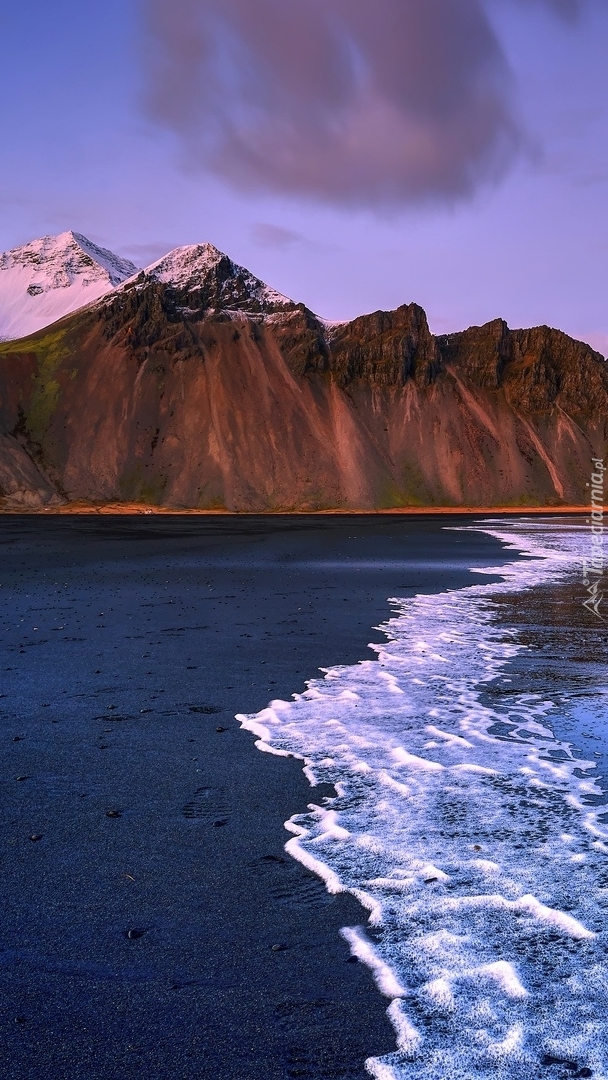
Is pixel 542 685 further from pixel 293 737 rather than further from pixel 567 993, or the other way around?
pixel 567 993

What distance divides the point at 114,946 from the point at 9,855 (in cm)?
184

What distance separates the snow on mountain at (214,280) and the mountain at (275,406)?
528 mm

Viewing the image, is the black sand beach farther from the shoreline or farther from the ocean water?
the shoreline

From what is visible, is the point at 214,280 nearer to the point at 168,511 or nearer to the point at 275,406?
the point at 275,406

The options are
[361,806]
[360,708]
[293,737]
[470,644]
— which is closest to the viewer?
[361,806]

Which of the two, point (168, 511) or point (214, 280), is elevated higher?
point (214, 280)

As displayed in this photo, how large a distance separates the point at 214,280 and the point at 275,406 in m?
43.7

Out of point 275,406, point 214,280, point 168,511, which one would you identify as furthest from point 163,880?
point 214,280

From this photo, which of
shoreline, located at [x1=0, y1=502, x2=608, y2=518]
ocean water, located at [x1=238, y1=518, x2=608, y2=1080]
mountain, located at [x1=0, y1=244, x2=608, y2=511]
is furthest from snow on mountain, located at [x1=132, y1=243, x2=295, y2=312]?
ocean water, located at [x1=238, y1=518, x2=608, y2=1080]

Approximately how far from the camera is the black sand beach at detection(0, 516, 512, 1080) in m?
4.10

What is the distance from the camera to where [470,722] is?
10289 millimetres

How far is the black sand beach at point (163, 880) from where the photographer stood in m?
4.10

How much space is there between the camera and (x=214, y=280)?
179500 millimetres

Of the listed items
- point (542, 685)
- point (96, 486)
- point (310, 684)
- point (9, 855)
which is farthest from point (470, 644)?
point (96, 486)
